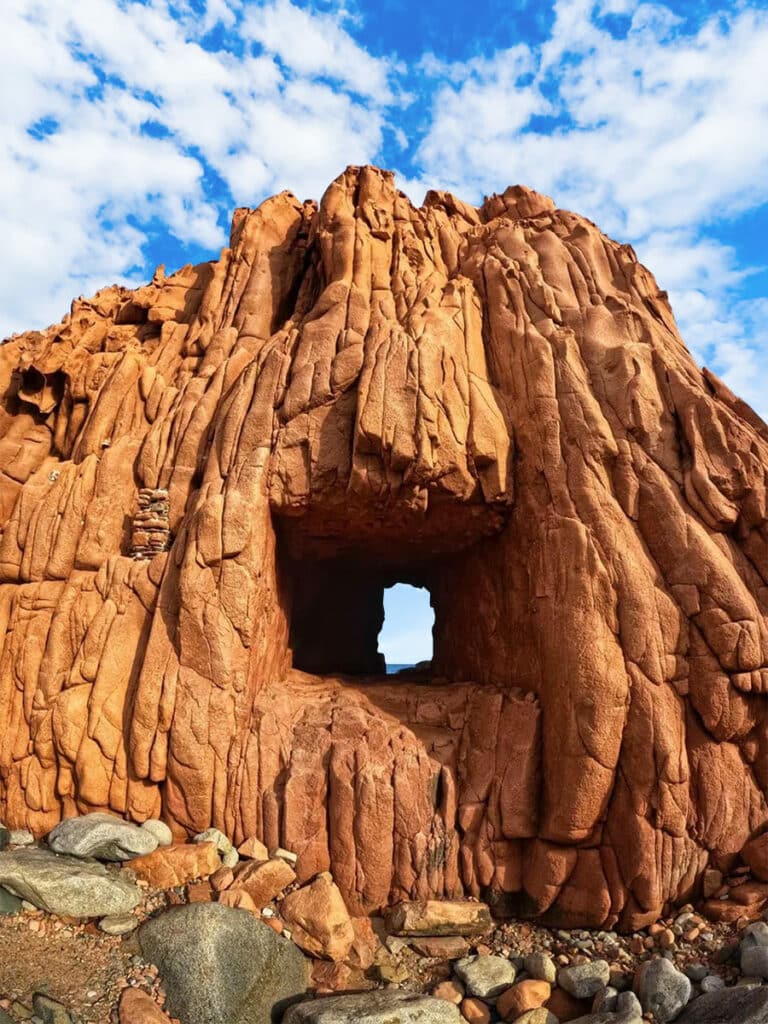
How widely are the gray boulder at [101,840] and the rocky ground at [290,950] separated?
0.06ft

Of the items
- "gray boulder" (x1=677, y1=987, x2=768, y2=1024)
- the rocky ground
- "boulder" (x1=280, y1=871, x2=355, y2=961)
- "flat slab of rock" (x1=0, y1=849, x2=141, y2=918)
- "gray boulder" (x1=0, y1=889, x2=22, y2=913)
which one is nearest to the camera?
"gray boulder" (x1=677, y1=987, x2=768, y2=1024)

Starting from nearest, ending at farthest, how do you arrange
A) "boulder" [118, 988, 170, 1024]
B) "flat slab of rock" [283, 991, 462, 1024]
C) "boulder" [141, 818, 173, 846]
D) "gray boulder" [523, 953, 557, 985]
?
"boulder" [118, 988, 170, 1024] < "flat slab of rock" [283, 991, 462, 1024] < "gray boulder" [523, 953, 557, 985] < "boulder" [141, 818, 173, 846]

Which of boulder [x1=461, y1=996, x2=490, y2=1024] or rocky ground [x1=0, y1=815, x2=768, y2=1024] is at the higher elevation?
rocky ground [x1=0, y1=815, x2=768, y2=1024]

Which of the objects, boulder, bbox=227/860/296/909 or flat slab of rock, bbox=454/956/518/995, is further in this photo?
boulder, bbox=227/860/296/909

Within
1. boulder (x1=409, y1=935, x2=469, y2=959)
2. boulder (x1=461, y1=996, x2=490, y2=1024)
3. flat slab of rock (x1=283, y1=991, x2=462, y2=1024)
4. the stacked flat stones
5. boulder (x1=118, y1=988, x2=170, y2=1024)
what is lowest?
boulder (x1=461, y1=996, x2=490, y2=1024)

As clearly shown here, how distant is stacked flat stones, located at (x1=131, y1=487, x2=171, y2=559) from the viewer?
11.7 meters

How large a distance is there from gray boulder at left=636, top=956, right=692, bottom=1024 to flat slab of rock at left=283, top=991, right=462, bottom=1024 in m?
2.19

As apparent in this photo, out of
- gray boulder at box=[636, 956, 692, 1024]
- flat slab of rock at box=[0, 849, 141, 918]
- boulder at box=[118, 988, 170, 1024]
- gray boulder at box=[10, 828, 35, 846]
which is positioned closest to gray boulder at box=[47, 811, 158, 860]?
flat slab of rock at box=[0, 849, 141, 918]

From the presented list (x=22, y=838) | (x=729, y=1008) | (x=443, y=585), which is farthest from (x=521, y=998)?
(x=443, y=585)

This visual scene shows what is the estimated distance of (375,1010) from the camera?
699 centimetres

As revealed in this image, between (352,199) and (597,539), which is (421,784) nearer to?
(597,539)

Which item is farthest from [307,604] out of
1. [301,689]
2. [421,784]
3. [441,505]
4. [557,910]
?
[557,910]

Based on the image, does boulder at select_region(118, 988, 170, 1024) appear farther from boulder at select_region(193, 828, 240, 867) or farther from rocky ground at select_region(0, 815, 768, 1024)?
boulder at select_region(193, 828, 240, 867)

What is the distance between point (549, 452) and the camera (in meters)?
11.1
